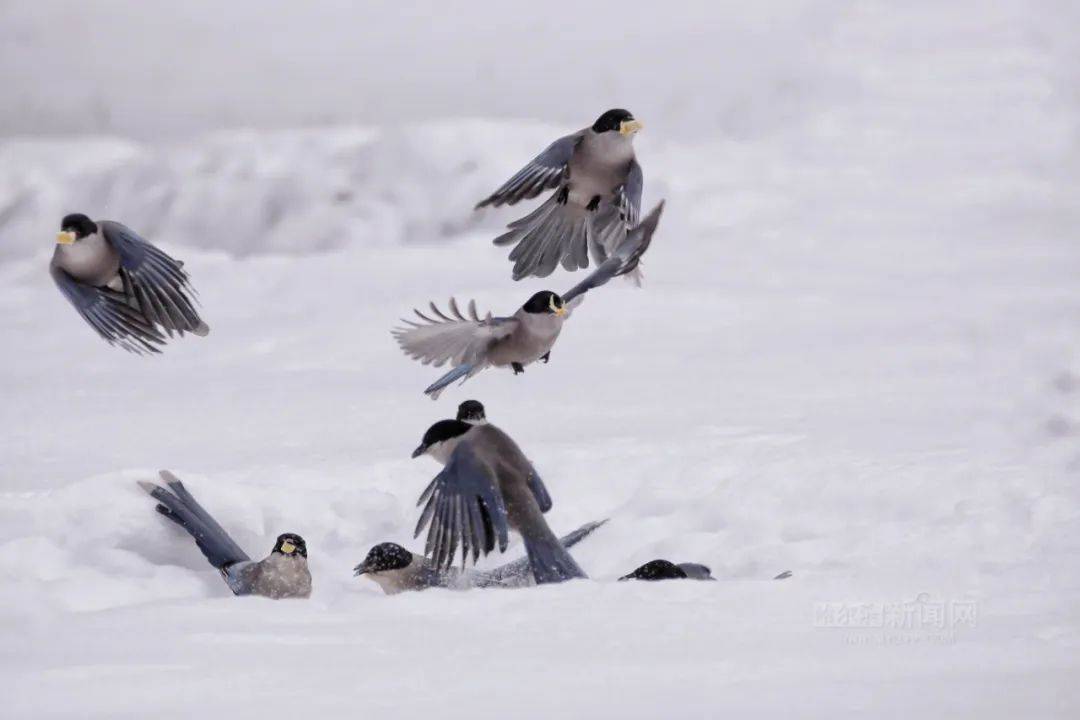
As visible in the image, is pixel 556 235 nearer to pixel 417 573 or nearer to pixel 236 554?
pixel 417 573

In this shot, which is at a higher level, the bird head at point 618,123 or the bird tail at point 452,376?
the bird head at point 618,123

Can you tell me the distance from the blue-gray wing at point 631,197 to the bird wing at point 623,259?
8 cm

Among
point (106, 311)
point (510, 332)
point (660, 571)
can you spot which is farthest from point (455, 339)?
point (106, 311)

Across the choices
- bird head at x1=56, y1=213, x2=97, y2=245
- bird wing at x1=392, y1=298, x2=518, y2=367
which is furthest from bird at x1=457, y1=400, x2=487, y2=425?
bird head at x1=56, y1=213, x2=97, y2=245

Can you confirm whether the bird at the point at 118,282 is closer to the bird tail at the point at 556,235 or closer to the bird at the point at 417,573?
the bird at the point at 417,573

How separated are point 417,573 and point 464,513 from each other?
0.69 m

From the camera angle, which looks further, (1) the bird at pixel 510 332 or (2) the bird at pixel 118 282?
(2) the bird at pixel 118 282

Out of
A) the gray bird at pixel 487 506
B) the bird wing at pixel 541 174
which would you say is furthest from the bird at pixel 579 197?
the gray bird at pixel 487 506

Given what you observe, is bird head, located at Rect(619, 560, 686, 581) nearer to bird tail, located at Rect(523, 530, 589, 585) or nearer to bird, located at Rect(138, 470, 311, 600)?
bird tail, located at Rect(523, 530, 589, 585)

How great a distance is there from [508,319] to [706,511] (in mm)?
1087

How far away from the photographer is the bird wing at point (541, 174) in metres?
5.12

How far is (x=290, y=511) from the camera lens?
5613 mm

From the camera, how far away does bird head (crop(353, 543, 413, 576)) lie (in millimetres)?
5125

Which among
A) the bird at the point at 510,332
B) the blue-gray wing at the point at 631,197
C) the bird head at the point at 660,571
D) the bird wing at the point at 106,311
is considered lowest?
the bird head at the point at 660,571
